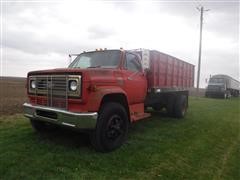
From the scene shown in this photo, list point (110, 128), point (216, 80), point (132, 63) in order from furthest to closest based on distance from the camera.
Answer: point (216, 80) < point (132, 63) < point (110, 128)

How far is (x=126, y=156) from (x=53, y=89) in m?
2.03

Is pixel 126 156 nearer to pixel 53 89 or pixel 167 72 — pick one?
pixel 53 89

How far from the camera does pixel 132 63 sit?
6523mm

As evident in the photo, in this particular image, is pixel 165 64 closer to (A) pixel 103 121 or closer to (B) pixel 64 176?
(A) pixel 103 121

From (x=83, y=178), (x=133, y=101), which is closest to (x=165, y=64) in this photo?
(x=133, y=101)

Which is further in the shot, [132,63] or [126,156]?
[132,63]

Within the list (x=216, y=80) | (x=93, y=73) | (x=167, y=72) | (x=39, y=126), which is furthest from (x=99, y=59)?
(x=216, y=80)

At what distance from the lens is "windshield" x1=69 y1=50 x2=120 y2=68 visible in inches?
240

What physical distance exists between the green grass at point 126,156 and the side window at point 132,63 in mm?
1796

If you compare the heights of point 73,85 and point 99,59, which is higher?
point 99,59

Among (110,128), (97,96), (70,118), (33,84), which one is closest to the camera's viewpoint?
(70,118)

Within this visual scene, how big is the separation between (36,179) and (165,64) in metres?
5.60

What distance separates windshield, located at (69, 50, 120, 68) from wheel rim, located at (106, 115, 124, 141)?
4.38 feet

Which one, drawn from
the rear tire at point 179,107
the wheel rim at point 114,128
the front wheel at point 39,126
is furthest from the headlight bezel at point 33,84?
the rear tire at point 179,107
